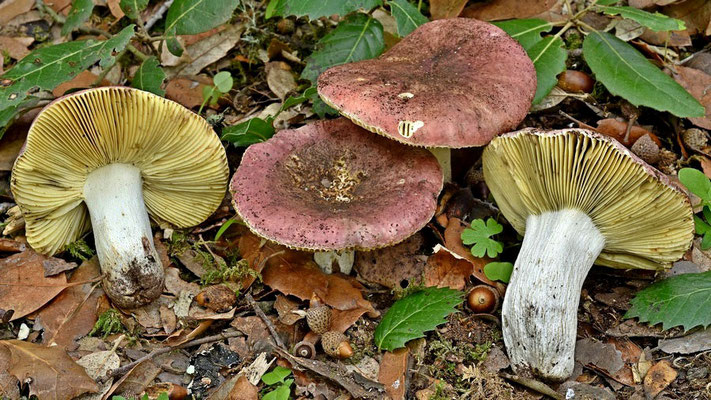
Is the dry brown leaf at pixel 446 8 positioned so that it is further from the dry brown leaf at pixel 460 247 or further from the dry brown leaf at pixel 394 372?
the dry brown leaf at pixel 394 372

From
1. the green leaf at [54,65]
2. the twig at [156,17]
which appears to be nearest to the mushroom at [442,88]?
the green leaf at [54,65]

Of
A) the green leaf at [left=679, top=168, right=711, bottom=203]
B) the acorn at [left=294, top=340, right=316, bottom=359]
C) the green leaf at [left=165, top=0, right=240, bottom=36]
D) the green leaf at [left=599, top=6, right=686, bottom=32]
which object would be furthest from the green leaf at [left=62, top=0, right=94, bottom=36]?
the green leaf at [left=679, top=168, right=711, bottom=203]

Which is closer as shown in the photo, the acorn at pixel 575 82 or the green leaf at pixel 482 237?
the green leaf at pixel 482 237

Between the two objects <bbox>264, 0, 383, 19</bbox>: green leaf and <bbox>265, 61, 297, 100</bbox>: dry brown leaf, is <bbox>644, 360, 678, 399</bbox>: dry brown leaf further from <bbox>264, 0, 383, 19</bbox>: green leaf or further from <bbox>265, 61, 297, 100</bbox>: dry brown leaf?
<bbox>265, 61, 297, 100</bbox>: dry brown leaf

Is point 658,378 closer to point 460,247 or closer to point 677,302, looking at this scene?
point 677,302

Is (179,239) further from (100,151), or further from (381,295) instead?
(381,295)

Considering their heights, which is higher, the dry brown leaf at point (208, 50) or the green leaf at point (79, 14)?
the green leaf at point (79, 14)

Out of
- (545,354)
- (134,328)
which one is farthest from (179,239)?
(545,354)
